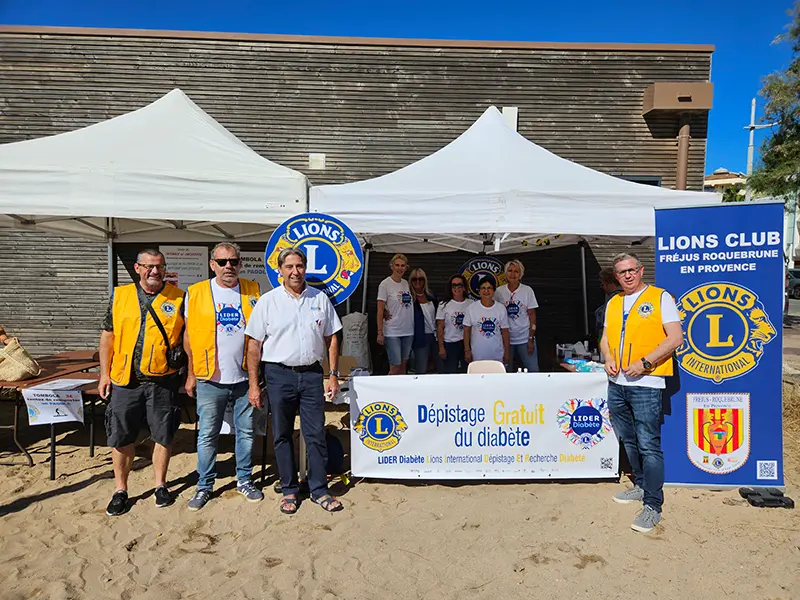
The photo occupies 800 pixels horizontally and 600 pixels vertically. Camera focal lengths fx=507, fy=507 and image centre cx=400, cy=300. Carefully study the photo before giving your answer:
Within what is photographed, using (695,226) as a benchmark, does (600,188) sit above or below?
above

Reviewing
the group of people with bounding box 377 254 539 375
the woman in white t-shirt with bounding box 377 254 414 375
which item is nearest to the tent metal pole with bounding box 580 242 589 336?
the group of people with bounding box 377 254 539 375

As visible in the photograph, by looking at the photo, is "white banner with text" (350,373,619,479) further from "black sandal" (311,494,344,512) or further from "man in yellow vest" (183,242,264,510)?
"man in yellow vest" (183,242,264,510)

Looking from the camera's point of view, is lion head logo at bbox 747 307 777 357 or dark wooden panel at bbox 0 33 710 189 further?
dark wooden panel at bbox 0 33 710 189

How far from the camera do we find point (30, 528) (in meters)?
3.08

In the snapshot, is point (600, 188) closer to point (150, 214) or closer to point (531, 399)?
point (531, 399)

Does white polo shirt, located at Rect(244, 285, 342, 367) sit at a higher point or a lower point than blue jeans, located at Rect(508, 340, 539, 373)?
higher

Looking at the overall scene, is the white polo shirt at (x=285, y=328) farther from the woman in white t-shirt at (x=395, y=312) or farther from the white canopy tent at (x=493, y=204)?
the woman in white t-shirt at (x=395, y=312)

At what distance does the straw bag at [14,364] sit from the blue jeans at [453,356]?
12.2 feet

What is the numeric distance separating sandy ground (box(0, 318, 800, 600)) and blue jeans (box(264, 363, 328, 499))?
204 millimetres

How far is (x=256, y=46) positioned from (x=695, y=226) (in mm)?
6540

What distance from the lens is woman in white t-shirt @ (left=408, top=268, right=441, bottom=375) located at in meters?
5.76

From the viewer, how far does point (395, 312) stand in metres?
5.57

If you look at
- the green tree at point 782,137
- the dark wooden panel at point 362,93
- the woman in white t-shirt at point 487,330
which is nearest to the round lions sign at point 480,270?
the dark wooden panel at point 362,93

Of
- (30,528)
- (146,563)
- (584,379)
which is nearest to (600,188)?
(584,379)
